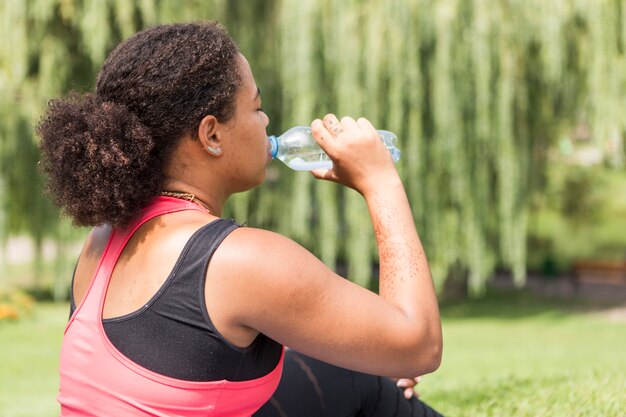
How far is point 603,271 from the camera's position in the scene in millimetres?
17922

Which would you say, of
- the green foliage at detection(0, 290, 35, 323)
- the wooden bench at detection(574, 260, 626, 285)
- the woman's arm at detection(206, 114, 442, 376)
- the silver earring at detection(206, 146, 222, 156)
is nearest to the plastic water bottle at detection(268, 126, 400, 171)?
the silver earring at detection(206, 146, 222, 156)

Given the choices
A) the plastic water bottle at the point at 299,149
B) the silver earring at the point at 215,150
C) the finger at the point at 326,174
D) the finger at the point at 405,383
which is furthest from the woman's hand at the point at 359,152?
the plastic water bottle at the point at 299,149

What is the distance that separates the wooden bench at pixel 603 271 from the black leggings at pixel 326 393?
16183 millimetres

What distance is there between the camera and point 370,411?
8.59ft

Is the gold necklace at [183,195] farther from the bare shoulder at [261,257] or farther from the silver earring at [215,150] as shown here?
the bare shoulder at [261,257]

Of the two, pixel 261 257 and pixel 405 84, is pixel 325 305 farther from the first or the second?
pixel 405 84

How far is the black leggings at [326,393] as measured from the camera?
2.51m

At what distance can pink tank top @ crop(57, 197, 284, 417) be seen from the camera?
1.95 meters

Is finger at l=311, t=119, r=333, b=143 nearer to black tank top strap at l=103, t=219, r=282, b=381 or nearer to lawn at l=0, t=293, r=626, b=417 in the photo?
black tank top strap at l=103, t=219, r=282, b=381

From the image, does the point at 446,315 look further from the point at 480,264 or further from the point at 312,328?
the point at 312,328

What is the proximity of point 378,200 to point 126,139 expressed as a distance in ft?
2.01

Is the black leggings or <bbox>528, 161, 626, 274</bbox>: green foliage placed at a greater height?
the black leggings

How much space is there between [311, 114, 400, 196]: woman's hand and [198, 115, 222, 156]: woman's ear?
0.25m

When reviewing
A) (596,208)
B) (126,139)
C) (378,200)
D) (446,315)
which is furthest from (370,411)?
(596,208)
